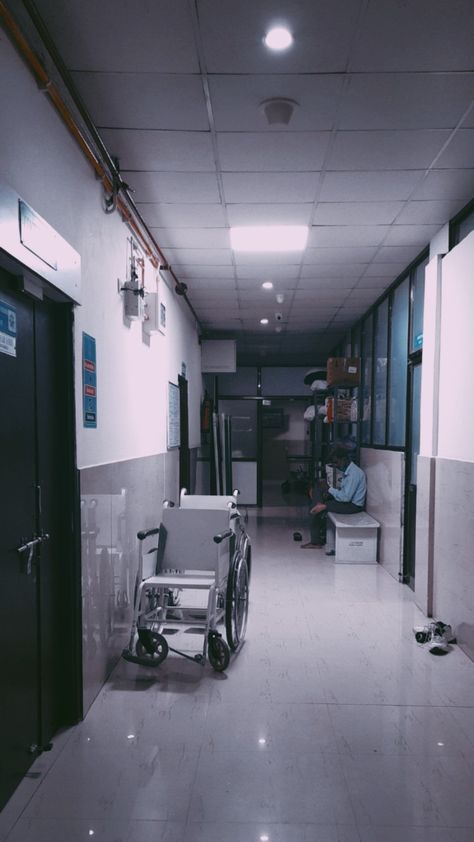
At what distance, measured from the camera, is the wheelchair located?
3086 mm

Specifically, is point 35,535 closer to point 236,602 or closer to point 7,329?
point 7,329

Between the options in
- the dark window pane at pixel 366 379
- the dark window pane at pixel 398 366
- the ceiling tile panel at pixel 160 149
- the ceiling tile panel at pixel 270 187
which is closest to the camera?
the ceiling tile panel at pixel 160 149

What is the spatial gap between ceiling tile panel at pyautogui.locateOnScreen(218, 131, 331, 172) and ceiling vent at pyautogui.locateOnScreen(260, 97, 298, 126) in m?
0.20

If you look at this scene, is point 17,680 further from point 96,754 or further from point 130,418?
point 130,418

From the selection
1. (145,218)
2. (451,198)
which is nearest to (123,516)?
(145,218)

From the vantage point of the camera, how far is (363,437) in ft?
23.2

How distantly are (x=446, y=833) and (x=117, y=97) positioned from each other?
323 cm

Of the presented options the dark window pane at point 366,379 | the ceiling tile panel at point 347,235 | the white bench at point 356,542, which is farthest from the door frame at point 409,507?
the dark window pane at point 366,379

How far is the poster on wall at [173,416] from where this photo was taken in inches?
201

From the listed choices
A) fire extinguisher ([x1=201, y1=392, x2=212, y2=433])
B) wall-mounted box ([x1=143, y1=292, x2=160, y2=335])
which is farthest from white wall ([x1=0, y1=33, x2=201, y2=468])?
fire extinguisher ([x1=201, y1=392, x2=212, y2=433])

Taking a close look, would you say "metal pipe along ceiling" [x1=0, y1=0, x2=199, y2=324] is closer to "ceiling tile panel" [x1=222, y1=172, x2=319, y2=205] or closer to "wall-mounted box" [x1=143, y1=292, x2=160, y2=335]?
"wall-mounted box" [x1=143, y1=292, x2=160, y2=335]

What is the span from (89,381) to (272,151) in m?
1.59

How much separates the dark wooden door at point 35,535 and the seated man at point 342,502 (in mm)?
4268

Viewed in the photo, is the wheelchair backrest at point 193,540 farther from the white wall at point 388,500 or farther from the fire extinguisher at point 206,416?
the fire extinguisher at point 206,416
